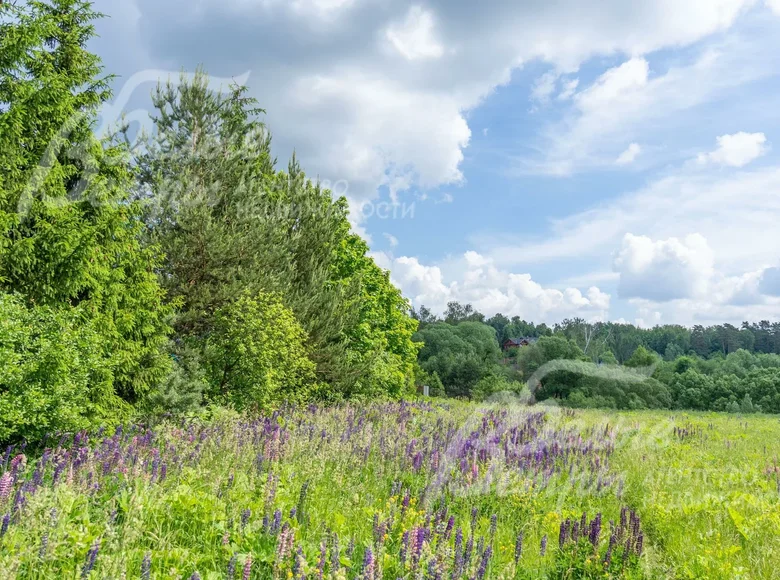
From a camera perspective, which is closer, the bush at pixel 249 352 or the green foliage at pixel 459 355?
the bush at pixel 249 352

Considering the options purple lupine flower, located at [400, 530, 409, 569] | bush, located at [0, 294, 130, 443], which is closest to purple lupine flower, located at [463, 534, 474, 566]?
purple lupine flower, located at [400, 530, 409, 569]

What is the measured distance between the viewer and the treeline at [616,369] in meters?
41.6

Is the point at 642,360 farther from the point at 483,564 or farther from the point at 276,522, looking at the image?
the point at 276,522

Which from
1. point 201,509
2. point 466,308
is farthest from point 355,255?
point 466,308

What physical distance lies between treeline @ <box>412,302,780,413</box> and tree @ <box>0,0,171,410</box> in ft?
116

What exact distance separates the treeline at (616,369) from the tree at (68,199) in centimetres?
3523

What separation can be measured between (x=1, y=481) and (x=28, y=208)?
5776mm

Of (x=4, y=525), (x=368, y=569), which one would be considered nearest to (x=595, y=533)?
(x=368, y=569)

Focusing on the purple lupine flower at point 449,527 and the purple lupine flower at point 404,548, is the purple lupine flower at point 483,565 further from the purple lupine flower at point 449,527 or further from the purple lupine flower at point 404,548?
the purple lupine flower at point 404,548

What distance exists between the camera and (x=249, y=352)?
42.2 ft

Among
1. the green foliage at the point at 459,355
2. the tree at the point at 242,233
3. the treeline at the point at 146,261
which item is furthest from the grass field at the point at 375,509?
the green foliage at the point at 459,355

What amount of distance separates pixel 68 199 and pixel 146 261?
5.48 feet

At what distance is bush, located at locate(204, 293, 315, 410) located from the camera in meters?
12.8

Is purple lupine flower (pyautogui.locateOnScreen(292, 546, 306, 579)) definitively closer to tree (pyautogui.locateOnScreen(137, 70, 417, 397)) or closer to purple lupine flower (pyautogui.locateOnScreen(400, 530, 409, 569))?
purple lupine flower (pyautogui.locateOnScreen(400, 530, 409, 569))
